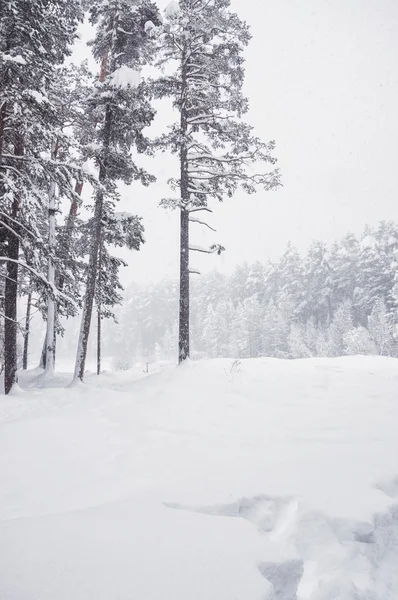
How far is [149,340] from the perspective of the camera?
7881 cm

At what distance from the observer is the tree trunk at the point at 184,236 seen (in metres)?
11.1

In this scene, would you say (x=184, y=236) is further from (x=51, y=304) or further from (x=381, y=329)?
(x=381, y=329)

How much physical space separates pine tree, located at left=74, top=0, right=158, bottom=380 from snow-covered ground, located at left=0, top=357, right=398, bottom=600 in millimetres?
6110

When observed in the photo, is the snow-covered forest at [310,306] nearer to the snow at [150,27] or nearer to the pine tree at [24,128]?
the snow at [150,27]

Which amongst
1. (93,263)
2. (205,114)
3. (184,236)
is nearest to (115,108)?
(205,114)

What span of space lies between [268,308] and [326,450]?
4998 cm

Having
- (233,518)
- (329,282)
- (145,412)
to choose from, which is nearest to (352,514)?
(233,518)

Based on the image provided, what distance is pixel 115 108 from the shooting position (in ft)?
34.8

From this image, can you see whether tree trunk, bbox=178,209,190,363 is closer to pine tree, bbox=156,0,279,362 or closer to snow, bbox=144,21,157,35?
pine tree, bbox=156,0,279,362

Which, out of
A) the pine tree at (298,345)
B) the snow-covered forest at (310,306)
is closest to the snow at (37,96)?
the snow-covered forest at (310,306)

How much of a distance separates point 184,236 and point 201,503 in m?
9.17

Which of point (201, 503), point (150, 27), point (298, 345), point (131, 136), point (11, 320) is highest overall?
point (150, 27)

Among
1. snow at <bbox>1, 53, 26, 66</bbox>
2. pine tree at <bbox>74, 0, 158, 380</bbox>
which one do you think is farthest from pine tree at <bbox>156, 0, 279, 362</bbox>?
snow at <bbox>1, 53, 26, 66</bbox>

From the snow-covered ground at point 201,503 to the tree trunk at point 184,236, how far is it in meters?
4.44
